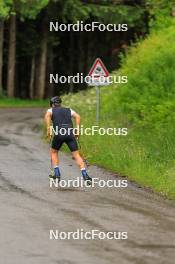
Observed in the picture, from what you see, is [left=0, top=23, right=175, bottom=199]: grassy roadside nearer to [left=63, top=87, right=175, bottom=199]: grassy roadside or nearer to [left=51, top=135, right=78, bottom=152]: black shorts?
[left=63, top=87, right=175, bottom=199]: grassy roadside

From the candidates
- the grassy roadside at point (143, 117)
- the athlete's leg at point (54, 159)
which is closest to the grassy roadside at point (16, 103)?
the grassy roadside at point (143, 117)

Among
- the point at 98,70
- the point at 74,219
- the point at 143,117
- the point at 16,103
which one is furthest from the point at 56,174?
the point at 16,103

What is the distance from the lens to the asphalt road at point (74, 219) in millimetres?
9211

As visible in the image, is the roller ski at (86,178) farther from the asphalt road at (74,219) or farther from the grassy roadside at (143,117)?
the grassy roadside at (143,117)

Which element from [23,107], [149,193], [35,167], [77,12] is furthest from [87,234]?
[77,12]

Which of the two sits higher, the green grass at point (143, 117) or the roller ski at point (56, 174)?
the green grass at point (143, 117)

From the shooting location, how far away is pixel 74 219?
11602 millimetres

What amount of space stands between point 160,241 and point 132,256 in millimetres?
1085

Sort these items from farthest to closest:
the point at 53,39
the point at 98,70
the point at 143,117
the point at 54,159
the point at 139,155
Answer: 1. the point at 53,39
2. the point at 143,117
3. the point at 98,70
4. the point at 139,155
5. the point at 54,159

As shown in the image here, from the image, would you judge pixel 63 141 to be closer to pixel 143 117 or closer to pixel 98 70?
pixel 98 70

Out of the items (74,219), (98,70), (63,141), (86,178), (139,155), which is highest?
(98,70)

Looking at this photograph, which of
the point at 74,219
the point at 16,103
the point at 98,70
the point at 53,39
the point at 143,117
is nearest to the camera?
the point at 74,219

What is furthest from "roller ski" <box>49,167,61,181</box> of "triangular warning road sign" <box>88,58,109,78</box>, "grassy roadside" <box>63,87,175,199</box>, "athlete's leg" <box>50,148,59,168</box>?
"triangular warning road sign" <box>88,58,109,78</box>

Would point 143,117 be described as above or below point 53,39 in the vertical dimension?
below
